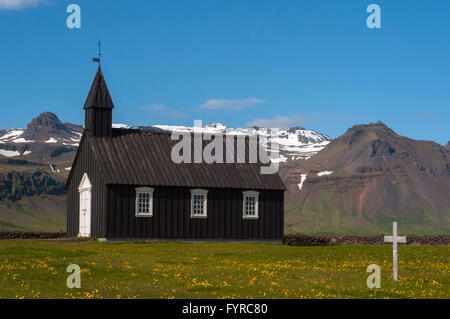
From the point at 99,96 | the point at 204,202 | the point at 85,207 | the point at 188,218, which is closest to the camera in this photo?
the point at 188,218

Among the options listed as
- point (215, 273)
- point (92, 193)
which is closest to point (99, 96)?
point (92, 193)

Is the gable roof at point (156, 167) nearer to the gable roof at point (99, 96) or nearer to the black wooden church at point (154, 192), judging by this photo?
the black wooden church at point (154, 192)

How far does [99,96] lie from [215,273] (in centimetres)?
2997

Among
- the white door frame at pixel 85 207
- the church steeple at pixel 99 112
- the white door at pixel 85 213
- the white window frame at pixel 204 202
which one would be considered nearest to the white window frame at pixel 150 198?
the white window frame at pixel 204 202

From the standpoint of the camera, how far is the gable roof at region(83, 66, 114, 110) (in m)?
54.9

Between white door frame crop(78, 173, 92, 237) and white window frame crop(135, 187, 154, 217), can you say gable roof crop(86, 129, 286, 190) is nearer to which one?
white window frame crop(135, 187, 154, 217)

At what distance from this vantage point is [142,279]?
2614 centimetres

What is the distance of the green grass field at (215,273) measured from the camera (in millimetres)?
22719

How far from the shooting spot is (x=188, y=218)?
53531 millimetres

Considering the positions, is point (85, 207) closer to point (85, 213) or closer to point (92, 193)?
point (85, 213)

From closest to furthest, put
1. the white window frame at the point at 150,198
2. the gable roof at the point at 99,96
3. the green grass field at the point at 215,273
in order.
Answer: the green grass field at the point at 215,273 → the white window frame at the point at 150,198 → the gable roof at the point at 99,96
